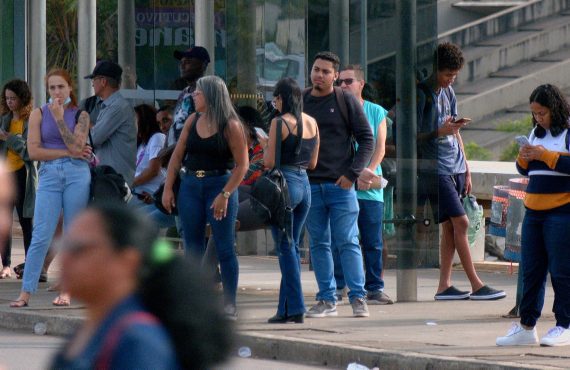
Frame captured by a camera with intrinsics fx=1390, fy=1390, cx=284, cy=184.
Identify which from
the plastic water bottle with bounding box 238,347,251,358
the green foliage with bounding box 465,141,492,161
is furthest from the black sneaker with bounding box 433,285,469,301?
the green foliage with bounding box 465,141,492,161

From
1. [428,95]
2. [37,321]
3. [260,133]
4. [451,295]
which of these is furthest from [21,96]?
[451,295]

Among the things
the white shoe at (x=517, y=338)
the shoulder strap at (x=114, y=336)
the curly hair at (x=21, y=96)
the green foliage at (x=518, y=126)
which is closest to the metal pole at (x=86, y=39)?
the curly hair at (x=21, y=96)

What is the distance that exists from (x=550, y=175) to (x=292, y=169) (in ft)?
5.86

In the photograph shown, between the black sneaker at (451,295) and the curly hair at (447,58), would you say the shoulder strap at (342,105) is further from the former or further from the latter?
the black sneaker at (451,295)

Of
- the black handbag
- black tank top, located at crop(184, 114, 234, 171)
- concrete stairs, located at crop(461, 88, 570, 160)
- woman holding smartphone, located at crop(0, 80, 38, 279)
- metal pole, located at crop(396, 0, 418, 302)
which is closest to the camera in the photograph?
black tank top, located at crop(184, 114, 234, 171)

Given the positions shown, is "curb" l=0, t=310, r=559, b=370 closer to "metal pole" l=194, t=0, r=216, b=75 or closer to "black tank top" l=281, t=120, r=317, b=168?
"black tank top" l=281, t=120, r=317, b=168

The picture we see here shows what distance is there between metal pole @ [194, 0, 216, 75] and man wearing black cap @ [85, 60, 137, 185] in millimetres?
3899

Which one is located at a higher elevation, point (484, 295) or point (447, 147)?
point (447, 147)

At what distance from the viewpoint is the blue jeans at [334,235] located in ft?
31.7

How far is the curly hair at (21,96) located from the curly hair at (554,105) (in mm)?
5307

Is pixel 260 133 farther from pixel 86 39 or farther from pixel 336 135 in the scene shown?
pixel 86 39

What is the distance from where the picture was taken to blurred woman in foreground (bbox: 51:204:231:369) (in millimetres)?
2965

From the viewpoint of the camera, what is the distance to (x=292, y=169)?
932 cm

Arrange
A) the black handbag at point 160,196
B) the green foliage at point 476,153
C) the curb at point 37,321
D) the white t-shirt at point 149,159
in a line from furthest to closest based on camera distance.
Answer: the green foliage at point 476,153, the white t-shirt at point 149,159, the black handbag at point 160,196, the curb at point 37,321
